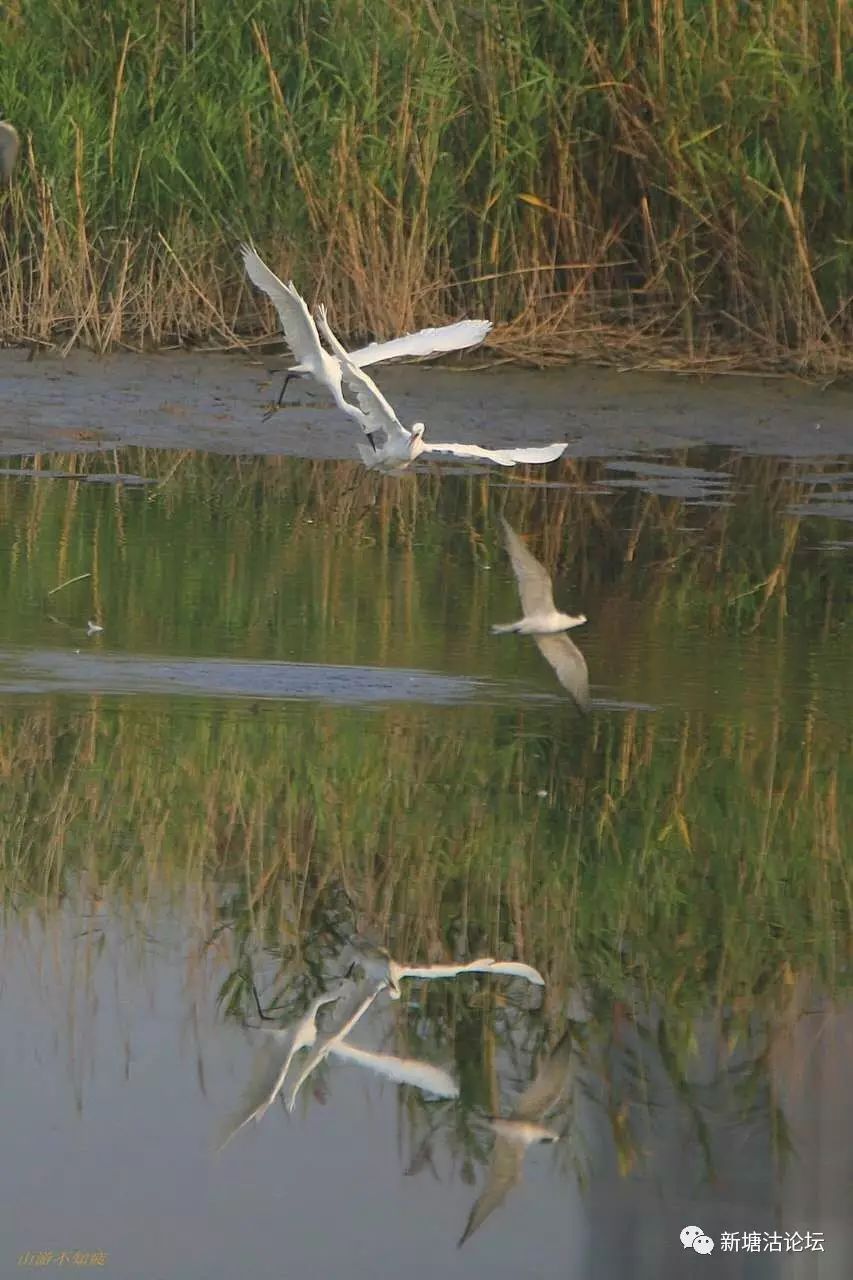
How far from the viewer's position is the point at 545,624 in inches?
221

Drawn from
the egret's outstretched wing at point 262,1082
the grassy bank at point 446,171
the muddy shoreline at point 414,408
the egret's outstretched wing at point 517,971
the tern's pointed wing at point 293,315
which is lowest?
the muddy shoreline at point 414,408

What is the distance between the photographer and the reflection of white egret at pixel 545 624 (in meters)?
5.61

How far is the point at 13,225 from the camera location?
11.0m

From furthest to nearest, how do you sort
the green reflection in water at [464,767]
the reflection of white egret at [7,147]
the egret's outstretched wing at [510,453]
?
1. the reflection of white egret at [7,147]
2. the egret's outstretched wing at [510,453]
3. the green reflection in water at [464,767]

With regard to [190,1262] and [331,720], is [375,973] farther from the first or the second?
[331,720]

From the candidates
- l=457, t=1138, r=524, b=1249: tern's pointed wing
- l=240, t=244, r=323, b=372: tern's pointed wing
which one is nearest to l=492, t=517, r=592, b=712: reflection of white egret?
l=240, t=244, r=323, b=372: tern's pointed wing

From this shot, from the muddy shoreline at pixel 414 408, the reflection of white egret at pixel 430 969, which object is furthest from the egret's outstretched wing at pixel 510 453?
the muddy shoreline at pixel 414 408

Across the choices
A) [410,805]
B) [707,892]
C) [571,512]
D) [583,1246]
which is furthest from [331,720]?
[571,512]

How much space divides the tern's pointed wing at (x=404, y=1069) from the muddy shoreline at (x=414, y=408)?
5.91 meters

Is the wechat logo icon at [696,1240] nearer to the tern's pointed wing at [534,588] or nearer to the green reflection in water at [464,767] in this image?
the green reflection in water at [464,767]

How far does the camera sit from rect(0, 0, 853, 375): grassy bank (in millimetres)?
10641

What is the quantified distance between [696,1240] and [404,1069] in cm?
61

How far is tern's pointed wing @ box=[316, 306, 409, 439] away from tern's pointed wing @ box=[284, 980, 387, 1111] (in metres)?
2.45

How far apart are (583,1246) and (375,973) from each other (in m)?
0.97
